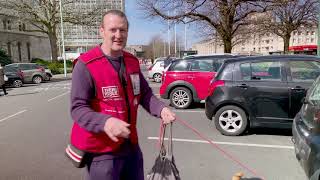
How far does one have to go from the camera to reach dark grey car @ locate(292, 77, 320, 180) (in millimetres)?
3441

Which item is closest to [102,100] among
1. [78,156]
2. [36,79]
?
[78,156]

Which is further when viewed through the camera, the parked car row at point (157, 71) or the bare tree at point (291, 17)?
the bare tree at point (291, 17)

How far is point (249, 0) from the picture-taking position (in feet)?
71.6

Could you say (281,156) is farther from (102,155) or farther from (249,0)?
(249,0)

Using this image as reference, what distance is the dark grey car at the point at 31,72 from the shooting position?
24.1m

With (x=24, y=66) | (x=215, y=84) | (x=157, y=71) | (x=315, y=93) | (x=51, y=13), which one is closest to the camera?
(x=315, y=93)

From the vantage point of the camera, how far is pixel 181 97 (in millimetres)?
10742

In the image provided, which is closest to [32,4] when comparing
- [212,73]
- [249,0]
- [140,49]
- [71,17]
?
[71,17]

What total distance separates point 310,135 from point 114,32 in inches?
96.1

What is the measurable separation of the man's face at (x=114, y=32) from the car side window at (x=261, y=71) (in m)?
4.85

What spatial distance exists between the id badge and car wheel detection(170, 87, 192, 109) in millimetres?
8084

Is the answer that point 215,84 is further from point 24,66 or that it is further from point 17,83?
point 24,66

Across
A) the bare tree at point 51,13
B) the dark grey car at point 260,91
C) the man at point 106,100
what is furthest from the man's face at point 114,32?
the bare tree at point 51,13

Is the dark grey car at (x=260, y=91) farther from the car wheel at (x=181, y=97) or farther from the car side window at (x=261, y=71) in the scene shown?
the car wheel at (x=181, y=97)
